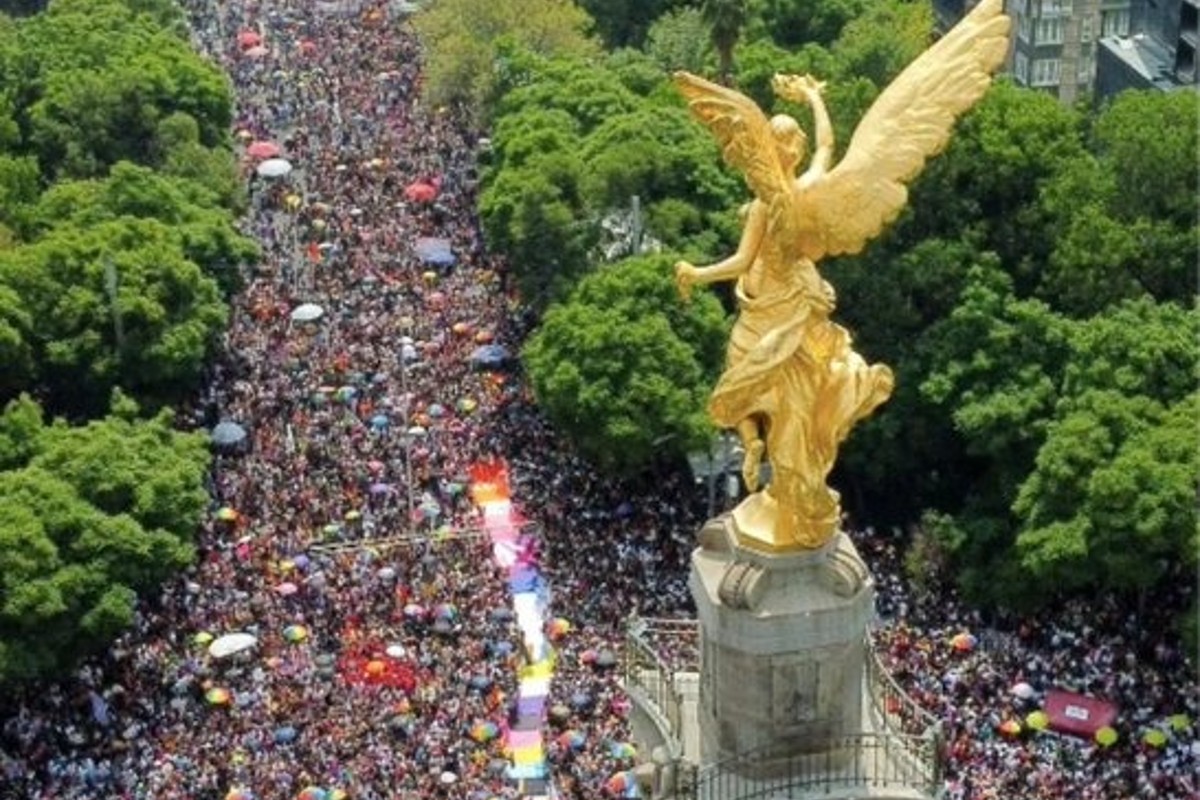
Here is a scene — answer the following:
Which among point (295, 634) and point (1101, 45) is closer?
point (295, 634)

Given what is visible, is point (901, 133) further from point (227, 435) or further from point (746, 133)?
point (227, 435)

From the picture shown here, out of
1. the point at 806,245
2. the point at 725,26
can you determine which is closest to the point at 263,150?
the point at 725,26

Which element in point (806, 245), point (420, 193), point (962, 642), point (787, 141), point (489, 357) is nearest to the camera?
point (787, 141)

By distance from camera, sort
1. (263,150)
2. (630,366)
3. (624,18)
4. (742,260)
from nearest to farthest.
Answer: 1. (742,260)
2. (630,366)
3. (263,150)
4. (624,18)

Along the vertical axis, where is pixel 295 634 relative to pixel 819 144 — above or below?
below

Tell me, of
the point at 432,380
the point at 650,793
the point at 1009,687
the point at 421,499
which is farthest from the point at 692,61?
the point at 650,793

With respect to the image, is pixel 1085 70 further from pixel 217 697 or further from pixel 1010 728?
pixel 217 697

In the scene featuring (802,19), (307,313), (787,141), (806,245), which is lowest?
(307,313)

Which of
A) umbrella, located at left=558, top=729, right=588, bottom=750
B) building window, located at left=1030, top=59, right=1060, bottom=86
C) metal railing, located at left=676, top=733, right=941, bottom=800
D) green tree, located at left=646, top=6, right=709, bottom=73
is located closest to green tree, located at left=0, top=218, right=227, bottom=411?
umbrella, located at left=558, top=729, right=588, bottom=750
